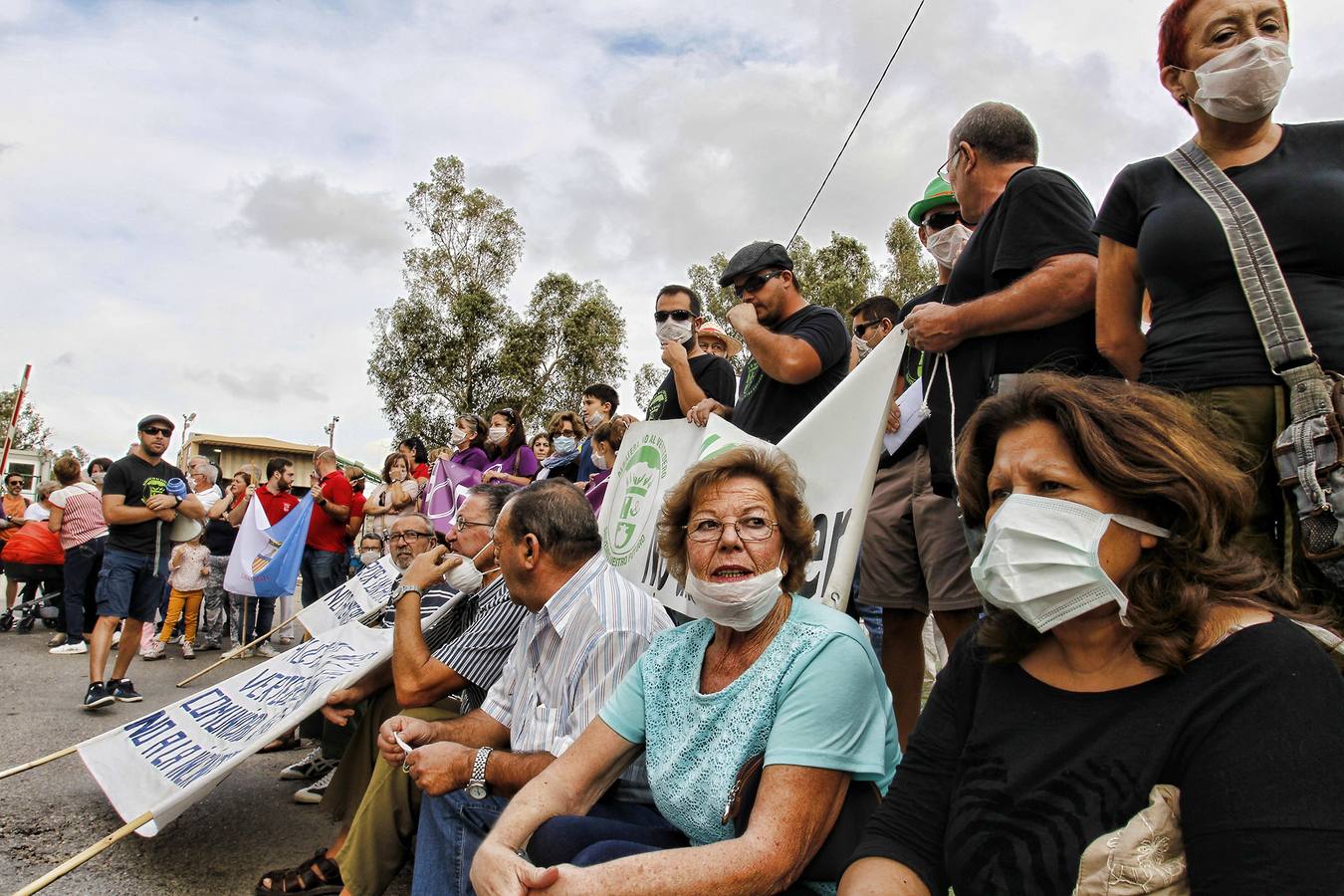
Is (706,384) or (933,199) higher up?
(933,199)

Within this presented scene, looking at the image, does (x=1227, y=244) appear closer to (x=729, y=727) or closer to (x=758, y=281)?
(x=729, y=727)

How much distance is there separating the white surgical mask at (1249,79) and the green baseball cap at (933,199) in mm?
1139

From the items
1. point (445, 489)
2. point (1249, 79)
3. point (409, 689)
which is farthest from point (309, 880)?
point (445, 489)

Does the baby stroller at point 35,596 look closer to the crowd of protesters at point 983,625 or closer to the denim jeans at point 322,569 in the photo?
the denim jeans at point 322,569

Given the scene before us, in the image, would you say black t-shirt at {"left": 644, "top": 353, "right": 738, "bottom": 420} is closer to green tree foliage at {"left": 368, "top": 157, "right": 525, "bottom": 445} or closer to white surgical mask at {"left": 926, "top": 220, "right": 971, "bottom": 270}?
white surgical mask at {"left": 926, "top": 220, "right": 971, "bottom": 270}

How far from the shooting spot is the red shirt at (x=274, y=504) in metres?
9.83

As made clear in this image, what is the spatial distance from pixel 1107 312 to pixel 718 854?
165cm

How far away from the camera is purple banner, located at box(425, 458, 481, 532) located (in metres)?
8.07

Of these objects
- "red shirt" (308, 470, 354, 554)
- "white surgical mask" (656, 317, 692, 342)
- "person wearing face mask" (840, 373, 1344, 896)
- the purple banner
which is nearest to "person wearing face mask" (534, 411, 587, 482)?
the purple banner

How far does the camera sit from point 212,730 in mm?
3816

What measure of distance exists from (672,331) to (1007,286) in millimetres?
2166

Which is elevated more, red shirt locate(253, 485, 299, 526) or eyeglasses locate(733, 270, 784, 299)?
eyeglasses locate(733, 270, 784, 299)

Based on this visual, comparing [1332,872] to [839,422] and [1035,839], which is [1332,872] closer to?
[1035,839]

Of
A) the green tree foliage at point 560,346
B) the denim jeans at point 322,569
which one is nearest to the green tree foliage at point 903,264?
the green tree foliage at point 560,346
